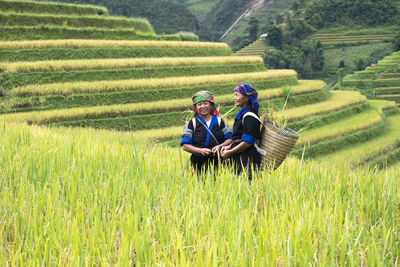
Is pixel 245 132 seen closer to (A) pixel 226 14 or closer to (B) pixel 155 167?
(B) pixel 155 167

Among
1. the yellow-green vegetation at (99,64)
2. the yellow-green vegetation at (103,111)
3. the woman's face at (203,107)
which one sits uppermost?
the yellow-green vegetation at (99,64)

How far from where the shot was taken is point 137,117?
1177 cm

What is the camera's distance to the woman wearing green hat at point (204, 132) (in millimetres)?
3348

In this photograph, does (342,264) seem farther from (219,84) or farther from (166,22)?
(166,22)

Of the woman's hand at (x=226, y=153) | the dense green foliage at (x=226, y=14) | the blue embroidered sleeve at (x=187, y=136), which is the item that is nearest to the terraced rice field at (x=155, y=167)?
the woman's hand at (x=226, y=153)

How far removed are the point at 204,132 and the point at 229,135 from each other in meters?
0.23


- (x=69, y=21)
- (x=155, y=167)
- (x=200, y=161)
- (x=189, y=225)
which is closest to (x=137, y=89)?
(x=69, y=21)

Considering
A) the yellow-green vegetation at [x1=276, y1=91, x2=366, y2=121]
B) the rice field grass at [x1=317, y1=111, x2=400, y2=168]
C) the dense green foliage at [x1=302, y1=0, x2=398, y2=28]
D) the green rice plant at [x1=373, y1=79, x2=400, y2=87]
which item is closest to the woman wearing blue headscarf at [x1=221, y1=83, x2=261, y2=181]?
the rice field grass at [x1=317, y1=111, x2=400, y2=168]

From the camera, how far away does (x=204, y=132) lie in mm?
3414

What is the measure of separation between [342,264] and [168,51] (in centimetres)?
1638

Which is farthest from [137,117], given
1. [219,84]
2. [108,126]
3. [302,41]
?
[302,41]

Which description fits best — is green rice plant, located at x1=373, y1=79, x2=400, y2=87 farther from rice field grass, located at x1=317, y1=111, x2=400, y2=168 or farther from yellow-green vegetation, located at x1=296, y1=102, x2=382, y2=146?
rice field grass, located at x1=317, y1=111, x2=400, y2=168

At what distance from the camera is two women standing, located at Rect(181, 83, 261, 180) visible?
3223 millimetres

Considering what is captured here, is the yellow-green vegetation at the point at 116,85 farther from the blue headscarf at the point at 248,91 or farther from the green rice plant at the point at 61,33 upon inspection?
the blue headscarf at the point at 248,91
